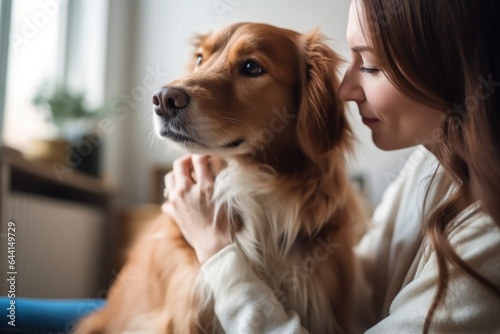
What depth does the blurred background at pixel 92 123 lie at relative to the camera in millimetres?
1133

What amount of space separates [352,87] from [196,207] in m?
0.42

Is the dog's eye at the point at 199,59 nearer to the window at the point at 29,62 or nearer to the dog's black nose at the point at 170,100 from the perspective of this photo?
the dog's black nose at the point at 170,100

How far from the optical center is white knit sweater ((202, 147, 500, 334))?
761mm

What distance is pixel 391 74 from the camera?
875 mm

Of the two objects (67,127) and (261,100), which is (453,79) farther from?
(67,127)

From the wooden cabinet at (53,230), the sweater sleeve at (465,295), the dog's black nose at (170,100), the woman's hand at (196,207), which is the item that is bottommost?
the wooden cabinet at (53,230)

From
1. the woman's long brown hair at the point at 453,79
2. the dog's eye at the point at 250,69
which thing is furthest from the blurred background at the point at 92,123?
the woman's long brown hair at the point at 453,79

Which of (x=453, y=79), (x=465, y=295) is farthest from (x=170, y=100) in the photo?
(x=465, y=295)

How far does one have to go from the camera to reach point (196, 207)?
108cm

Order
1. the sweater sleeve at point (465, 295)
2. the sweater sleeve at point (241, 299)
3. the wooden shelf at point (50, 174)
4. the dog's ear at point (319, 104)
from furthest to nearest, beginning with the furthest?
the wooden shelf at point (50, 174)
the dog's ear at point (319, 104)
the sweater sleeve at point (241, 299)
the sweater sleeve at point (465, 295)

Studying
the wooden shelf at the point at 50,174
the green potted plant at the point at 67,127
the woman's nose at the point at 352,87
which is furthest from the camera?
the green potted plant at the point at 67,127

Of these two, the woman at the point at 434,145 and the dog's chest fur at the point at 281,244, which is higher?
the woman at the point at 434,145

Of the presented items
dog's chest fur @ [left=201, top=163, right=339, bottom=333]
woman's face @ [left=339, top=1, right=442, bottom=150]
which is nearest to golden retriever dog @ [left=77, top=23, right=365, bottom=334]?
dog's chest fur @ [left=201, top=163, right=339, bottom=333]

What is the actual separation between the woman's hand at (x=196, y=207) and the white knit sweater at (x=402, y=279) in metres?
0.06
